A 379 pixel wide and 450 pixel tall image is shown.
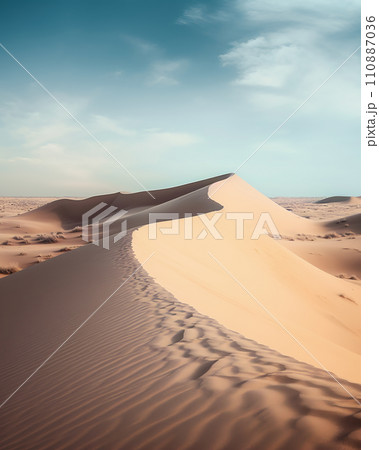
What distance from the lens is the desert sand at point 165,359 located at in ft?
6.15

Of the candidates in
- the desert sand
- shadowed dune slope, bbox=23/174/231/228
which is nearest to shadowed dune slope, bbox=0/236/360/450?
the desert sand

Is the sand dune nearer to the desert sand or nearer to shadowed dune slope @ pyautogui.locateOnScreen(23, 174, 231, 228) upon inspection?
the desert sand

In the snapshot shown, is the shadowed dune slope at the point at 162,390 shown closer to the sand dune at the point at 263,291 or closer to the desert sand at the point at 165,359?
the desert sand at the point at 165,359

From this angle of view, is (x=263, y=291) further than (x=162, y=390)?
Yes

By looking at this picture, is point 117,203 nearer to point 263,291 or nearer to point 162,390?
point 263,291

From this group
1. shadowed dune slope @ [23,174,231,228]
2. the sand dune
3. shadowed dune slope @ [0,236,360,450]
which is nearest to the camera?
shadowed dune slope @ [0,236,360,450]

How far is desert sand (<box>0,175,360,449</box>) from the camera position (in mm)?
1874

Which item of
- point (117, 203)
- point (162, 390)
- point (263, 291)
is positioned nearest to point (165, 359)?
point (162, 390)

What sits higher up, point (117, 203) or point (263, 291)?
point (117, 203)

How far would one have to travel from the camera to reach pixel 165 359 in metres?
2.90

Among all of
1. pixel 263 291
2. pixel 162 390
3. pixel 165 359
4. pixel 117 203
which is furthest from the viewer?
pixel 117 203

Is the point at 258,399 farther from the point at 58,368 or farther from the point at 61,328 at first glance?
the point at 61,328

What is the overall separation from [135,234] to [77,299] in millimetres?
5351
